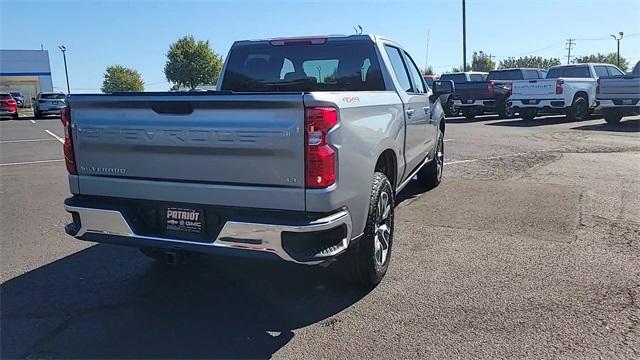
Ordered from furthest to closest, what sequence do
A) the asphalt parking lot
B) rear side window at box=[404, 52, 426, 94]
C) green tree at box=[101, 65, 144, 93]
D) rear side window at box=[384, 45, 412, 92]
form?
green tree at box=[101, 65, 144, 93], rear side window at box=[404, 52, 426, 94], rear side window at box=[384, 45, 412, 92], the asphalt parking lot

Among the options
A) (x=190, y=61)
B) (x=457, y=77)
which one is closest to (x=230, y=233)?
(x=457, y=77)

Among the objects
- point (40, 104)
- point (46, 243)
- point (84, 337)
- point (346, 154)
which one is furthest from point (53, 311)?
point (40, 104)

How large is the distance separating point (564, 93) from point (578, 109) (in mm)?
1310

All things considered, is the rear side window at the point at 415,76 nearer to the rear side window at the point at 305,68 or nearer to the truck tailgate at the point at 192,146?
the rear side window at the point at 305,68

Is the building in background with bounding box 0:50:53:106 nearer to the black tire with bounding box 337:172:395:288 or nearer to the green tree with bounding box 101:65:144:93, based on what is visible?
A: the green tree with bounding box 101:65:144:93

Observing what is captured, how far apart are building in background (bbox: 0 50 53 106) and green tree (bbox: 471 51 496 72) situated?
6211cm

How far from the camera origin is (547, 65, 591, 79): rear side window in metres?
19.1

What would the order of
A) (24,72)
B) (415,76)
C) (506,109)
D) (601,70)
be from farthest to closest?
(24,72) → (506,109) → (601,70) → (415,76)

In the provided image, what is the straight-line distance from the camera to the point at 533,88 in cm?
1827

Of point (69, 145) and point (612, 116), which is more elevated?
point (69, 145)

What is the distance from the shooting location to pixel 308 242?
3152 millimetres

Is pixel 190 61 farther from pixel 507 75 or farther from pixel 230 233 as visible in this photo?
pixel 230 233

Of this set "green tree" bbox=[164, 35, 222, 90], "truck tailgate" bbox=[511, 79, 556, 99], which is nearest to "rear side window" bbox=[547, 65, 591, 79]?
"truck tailgate" bbox=[511, 79, 556, 99]

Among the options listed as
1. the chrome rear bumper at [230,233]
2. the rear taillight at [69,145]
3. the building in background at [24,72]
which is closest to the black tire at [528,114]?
the chrome rear bumper at [230,233]
